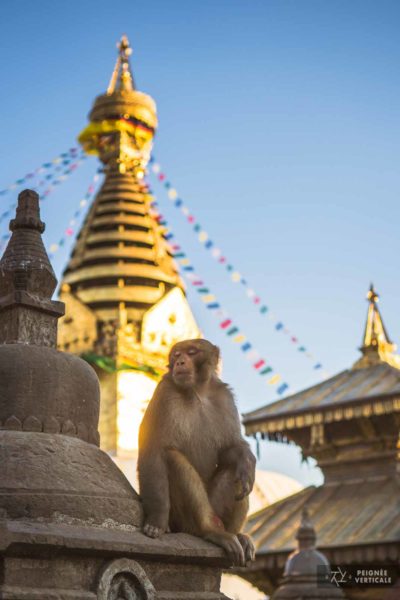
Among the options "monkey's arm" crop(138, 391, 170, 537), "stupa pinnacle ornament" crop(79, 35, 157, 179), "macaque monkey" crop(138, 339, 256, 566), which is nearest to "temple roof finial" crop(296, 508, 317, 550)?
"macaque monkey" crop(138, 339, 256, 566)

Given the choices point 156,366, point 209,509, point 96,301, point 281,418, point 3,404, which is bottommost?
point 209,509

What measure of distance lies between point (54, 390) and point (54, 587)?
31.0 inches

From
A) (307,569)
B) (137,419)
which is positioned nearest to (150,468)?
(307,569)

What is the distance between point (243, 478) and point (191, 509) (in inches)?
9.9

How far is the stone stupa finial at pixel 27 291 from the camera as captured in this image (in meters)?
3.51

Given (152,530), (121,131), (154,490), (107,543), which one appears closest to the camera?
(107,543)

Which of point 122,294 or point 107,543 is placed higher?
point 122,294

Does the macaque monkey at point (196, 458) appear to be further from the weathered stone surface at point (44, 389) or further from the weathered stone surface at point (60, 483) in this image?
the weathered stone surface at point (44, 389)

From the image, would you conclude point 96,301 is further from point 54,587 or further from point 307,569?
point 54,587

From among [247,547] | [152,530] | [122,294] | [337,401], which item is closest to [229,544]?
[247,547]

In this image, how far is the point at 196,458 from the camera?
357cm

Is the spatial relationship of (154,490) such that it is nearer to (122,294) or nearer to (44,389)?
(44,389)

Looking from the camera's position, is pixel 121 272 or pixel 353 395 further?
pixel 121 272

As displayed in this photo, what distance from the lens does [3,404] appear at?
3.32 metres
